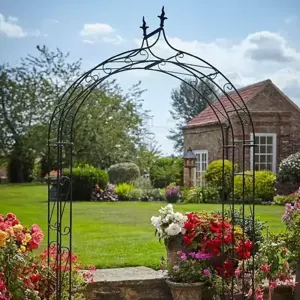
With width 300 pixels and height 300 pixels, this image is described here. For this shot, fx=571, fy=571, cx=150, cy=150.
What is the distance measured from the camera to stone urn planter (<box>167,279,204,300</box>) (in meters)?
4.63

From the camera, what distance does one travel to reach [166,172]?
21484 mm

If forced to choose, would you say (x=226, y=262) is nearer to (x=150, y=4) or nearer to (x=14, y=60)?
(x=150, y=4)

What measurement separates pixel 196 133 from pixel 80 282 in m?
15.3

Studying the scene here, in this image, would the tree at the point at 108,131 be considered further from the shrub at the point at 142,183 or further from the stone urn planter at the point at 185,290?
the stone urn planter at the point at 185,290

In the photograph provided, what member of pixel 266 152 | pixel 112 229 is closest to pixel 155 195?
pixel 266 152

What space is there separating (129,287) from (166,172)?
16767mm

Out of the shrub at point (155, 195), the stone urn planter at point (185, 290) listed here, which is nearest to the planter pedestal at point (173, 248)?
the stone urn planter at point (185, 290)

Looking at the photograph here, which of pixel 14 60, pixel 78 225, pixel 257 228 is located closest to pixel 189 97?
pixel 14 60

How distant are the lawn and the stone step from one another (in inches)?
25.1

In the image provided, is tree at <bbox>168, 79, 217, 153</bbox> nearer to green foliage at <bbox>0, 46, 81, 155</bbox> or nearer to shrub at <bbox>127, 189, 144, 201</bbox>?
green foliage at <bbox>0, 46, 81, 155</bbox>

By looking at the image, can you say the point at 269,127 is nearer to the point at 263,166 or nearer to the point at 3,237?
the point at 263,166

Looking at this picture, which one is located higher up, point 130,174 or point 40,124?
point 40,124

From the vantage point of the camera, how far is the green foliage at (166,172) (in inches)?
Answer: 828

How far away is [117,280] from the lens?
4719 mm
